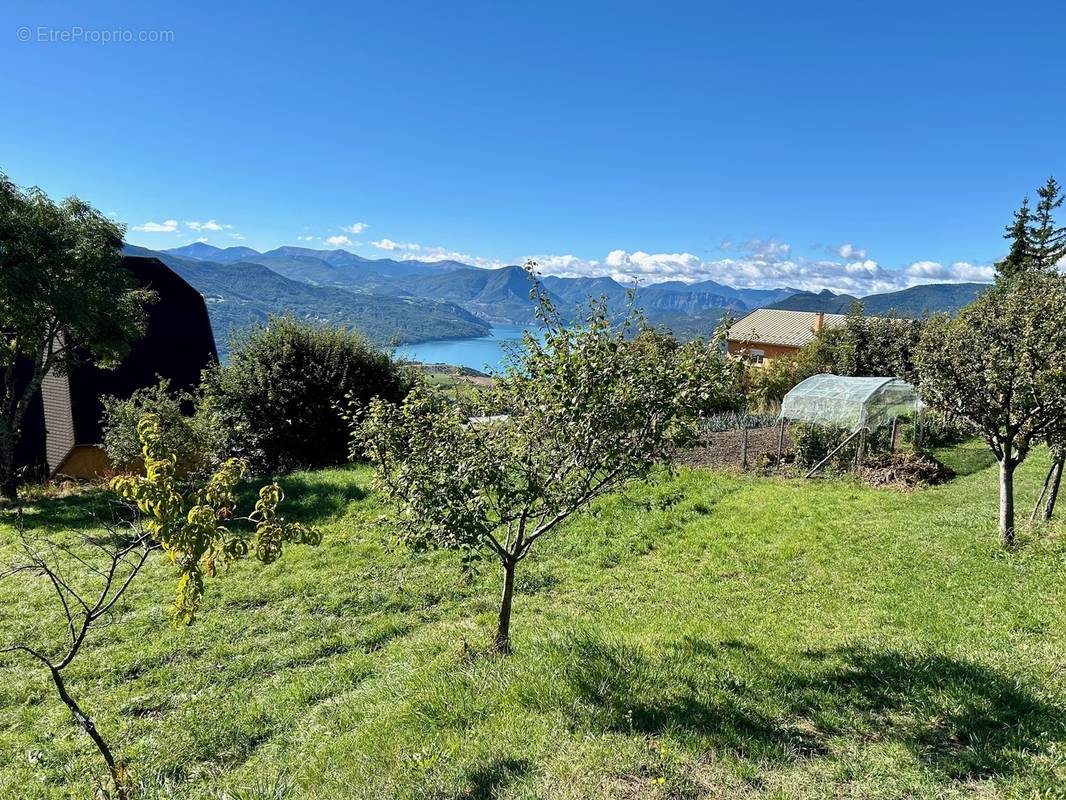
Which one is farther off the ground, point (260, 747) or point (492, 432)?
point (492, 432)

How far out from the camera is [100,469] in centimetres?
2241

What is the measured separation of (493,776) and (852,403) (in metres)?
15.5

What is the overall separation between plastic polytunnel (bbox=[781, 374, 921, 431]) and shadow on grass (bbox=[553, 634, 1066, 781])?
11.7 m

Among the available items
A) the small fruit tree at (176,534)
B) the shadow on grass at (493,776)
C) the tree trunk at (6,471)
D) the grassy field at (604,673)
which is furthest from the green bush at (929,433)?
the tree trunk at (6,471)

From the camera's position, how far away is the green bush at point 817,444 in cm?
1543

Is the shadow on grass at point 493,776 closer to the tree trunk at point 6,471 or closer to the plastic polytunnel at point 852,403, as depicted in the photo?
the plastic polytunnel at point 852,403

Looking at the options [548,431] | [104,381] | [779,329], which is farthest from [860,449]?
[779,329]

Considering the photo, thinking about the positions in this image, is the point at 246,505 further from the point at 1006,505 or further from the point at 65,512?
the point at 1006,505

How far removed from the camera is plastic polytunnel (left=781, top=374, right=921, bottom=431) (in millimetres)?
15891

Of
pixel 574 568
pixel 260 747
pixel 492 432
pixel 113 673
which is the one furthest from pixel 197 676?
pixel 574 568

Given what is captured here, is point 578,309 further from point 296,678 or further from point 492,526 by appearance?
point 296,678

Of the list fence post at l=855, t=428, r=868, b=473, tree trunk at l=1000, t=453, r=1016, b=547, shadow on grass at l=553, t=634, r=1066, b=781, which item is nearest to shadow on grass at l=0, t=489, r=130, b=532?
shadow on grass at l=553, t=634, r=1066, b=781

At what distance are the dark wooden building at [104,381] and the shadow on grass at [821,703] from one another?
63.5 feet

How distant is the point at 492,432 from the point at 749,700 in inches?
127
